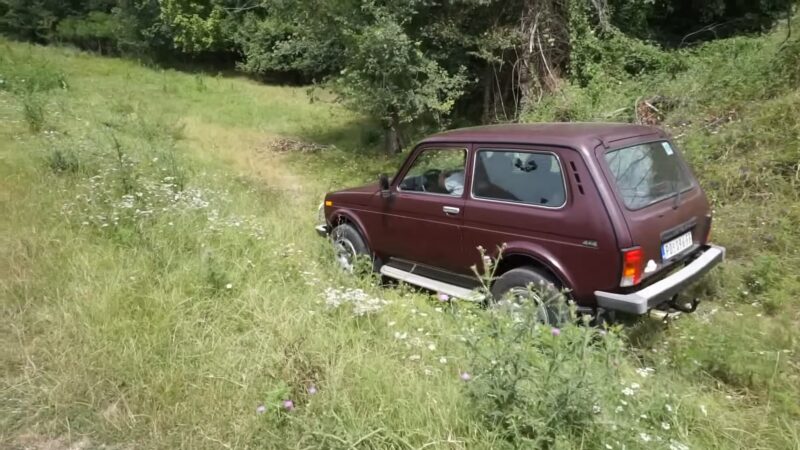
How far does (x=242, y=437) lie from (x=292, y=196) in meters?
7.02

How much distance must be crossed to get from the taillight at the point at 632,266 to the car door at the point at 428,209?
1.42 m

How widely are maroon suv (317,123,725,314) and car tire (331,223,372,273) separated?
523 millimetres

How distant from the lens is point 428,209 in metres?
4.84

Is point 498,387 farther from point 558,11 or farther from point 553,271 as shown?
point 558,11

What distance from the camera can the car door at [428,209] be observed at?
184 inches

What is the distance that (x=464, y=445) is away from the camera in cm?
242

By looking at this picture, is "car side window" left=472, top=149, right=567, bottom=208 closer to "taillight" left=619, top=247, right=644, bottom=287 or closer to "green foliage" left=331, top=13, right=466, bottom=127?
"taillight" left=619, top=247, right=644, bottom=287

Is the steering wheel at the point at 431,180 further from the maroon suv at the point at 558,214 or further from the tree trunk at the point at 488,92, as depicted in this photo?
the tree trunk at the point at 488,92

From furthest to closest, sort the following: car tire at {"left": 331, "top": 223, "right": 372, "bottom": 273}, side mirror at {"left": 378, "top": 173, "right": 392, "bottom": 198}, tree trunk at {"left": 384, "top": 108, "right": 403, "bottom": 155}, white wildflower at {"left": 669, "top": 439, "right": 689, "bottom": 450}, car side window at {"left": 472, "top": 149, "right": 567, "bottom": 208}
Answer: tree trunk at {"left": 384, "top": 108, "right": 403, "bottom": 155}
car tire at {"left": 331, "top": 223, "right": 372, "bottom": 273}
side mirror at {"left": 378, "top": 173, "right": 392, "bottom": 198}
car side window at {"left": 472, "top": 149, "right": 567, "bottom": 208}
white wildflower at {"left": 669, "top": 439, "right": 689, "bottom": 450}

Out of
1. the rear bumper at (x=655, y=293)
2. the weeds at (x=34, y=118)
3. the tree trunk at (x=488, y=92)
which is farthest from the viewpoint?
the tree trunk at (x=488, y=92)

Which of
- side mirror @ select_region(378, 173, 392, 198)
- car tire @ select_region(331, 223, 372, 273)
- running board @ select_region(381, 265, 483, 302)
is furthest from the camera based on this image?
car tire @ select_region(331, 223, 372, 273)

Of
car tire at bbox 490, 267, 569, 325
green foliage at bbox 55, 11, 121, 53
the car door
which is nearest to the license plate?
car tire at bbox 490, 267, 569, 325

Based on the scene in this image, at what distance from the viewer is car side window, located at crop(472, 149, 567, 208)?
4.00 m

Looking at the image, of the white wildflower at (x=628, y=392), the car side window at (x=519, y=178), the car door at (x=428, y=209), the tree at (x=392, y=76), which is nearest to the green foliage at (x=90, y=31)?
the tree at (x=392, y=76)
